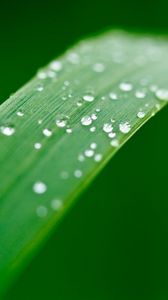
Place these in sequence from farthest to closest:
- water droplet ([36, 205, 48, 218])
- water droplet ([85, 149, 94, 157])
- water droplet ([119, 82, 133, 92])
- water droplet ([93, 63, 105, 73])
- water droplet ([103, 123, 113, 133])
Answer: water droplet ([93, 63, 105, 73]), water droplet ([119, 82, 133, 92]), water droplet ([103, 123, 113, 133]), water droplet ([85, 149, 94, 157]), water droplet ([36, 205, 48, 218])

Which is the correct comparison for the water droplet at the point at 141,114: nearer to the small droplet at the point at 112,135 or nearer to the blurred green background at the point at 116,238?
the small droplet at the point at 112,135

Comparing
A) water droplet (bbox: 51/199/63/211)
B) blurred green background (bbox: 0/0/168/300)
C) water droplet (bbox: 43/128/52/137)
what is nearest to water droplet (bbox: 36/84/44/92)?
water droplet (bbox: 43/128/52/137)

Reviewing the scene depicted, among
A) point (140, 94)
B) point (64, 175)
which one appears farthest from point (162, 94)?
point (64, 175)

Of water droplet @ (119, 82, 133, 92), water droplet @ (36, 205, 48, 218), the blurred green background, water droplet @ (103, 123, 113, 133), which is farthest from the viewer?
the blurred green background

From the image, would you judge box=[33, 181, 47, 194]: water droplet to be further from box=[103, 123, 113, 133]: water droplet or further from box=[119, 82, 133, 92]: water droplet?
box=[119, 82, 133, 92]: water droplet

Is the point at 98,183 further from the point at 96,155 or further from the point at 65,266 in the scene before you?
the point at 96,155

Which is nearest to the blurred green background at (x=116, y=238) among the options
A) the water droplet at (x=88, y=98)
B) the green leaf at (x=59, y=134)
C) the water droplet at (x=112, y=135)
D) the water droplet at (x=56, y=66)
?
the green leaf at (x=59, y=134)

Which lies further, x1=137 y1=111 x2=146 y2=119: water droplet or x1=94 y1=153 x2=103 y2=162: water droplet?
x1=137 y1=111 x2=146 y2=119: water droplet
